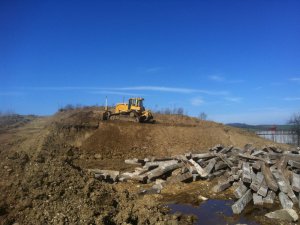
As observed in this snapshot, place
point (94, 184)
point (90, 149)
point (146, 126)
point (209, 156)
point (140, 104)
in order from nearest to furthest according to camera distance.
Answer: point (94, 184)
point (209, 156)
point (90, 149)
point (146, 126)
point (140, 104)

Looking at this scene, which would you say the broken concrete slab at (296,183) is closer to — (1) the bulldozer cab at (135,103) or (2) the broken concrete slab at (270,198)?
(2) the broken concrete slab at (270,198)

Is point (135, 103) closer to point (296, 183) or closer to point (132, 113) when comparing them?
point (132, 113)

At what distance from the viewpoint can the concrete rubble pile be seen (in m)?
10.3

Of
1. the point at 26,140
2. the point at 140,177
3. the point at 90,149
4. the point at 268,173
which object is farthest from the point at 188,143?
the point at 268,173

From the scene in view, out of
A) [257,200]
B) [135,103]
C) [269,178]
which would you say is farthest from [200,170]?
[135,103]

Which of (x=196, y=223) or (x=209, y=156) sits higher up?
(x=209, y=156)

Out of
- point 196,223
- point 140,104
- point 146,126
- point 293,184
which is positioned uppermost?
point 140,104

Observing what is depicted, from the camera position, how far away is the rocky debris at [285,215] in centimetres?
891

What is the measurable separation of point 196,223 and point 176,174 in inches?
183

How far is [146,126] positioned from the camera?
27875mm

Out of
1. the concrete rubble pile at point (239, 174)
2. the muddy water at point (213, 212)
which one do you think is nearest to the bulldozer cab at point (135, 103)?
the concrete rubble pile at point (239, 174)

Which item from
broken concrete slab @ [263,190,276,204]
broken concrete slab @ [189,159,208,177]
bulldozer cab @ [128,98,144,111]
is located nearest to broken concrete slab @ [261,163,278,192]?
broken concrete slab @ [263,190,276,204]

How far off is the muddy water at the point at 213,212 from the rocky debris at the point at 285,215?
0.58 m

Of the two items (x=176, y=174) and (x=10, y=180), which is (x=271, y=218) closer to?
(x=176, y=174)
